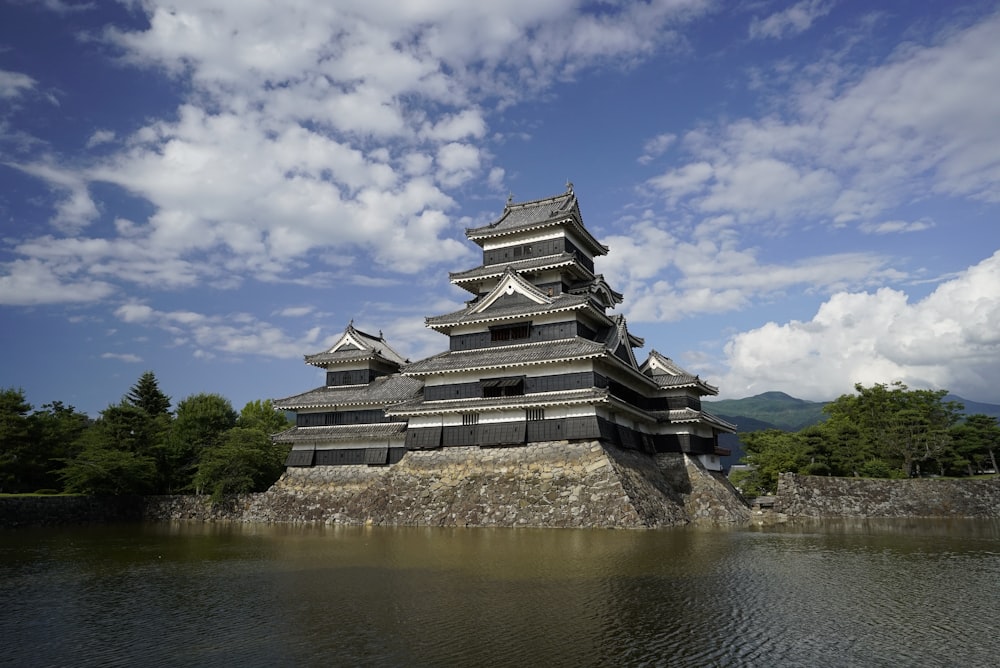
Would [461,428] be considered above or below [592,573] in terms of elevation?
above

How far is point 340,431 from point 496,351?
11.4m

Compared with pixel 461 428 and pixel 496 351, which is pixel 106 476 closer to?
pixel 461 428

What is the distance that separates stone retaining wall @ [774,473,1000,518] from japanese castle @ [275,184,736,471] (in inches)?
206

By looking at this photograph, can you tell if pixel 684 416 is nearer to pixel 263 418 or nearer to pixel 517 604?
pixel 517 604

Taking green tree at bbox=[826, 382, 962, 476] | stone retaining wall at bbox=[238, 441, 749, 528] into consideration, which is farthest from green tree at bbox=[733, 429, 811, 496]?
stone retaining wall at bbox=[238, 441, 749, 528]

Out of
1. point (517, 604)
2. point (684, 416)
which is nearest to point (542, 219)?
point (684, 416)

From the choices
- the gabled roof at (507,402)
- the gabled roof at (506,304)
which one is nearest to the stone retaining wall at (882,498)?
the gabled roof at (507,402)

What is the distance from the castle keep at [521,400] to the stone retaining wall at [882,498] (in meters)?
3.98

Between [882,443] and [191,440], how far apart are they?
4849cm

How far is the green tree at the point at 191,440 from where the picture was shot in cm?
4181

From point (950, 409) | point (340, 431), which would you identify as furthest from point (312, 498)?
point (950, 409)

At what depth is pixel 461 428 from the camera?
30.1 meters

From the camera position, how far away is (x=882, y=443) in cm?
4362

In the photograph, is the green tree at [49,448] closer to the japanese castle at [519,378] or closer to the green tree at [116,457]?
the green tree at [116,457]
